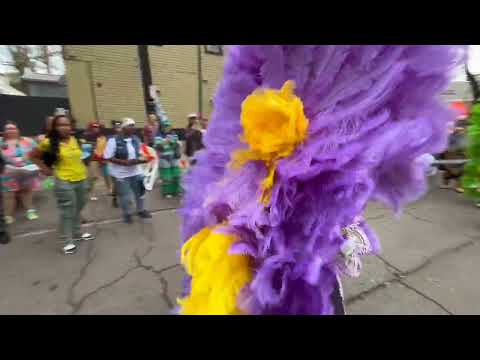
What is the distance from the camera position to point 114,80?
346 inches

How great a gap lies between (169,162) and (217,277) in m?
4.32

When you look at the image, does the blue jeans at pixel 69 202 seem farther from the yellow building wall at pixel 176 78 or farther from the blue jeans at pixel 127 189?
the yellow building wall at pixel 176 78

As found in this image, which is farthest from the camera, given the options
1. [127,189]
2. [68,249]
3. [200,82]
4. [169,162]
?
[200,82]

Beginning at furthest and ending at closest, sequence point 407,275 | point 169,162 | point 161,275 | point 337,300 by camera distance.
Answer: point 169,162
point 161,275
point 407,275
point 337,300

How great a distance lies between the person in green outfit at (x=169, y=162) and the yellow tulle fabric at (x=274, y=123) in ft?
13.9

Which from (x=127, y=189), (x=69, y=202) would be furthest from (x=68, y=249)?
(x=127, y=189)

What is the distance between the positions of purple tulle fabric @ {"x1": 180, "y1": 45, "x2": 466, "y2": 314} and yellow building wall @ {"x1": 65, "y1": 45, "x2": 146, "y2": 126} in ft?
29.9

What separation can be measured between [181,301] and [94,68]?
9.35 m

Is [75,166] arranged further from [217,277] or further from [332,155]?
[332,155]

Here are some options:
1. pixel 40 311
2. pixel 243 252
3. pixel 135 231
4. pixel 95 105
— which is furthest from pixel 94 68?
pixel 243 252

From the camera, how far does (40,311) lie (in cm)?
212

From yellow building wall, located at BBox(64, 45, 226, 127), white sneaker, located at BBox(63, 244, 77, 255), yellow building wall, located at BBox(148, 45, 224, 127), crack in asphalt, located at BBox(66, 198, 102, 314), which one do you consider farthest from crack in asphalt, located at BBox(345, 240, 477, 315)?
yellow building wall, located at BBox(148, 45, 224, 127)

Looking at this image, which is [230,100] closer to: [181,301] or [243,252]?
[243,252]

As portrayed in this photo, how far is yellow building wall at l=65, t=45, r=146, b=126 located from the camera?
838 centimetres
